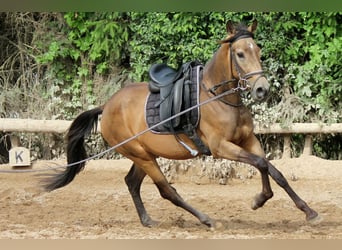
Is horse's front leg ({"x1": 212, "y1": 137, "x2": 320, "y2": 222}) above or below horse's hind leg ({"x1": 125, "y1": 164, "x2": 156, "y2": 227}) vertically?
above

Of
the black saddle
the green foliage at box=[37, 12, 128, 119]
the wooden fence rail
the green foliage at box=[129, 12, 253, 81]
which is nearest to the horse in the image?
the black saddle

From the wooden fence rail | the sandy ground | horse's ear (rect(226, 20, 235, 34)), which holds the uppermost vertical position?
horse's ear (rect(226, 20, 235, 34))

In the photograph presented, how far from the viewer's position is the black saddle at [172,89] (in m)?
6.76

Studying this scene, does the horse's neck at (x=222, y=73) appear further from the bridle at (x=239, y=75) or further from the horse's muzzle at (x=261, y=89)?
the horse's muzzle at (x=261, y=89)

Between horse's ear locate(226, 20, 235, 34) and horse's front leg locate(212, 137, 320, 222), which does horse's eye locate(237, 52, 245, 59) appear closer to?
horse's ear locate(226, 20, 235, 34)

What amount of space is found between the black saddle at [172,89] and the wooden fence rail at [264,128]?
4.09 meters

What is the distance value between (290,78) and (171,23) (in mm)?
2269

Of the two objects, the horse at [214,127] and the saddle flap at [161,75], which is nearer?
the horse at [214,127]

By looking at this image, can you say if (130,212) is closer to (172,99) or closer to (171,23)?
(172,99)

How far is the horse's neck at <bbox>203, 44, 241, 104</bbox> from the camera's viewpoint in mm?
6465

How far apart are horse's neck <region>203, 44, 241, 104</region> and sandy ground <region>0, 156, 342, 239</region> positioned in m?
1.36

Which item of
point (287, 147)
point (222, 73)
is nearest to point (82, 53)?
point (287, 147)

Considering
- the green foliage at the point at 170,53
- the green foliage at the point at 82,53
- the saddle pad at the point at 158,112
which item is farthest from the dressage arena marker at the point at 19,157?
the saddle pad at the point at 158,112

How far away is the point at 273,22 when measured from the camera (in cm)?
1138
